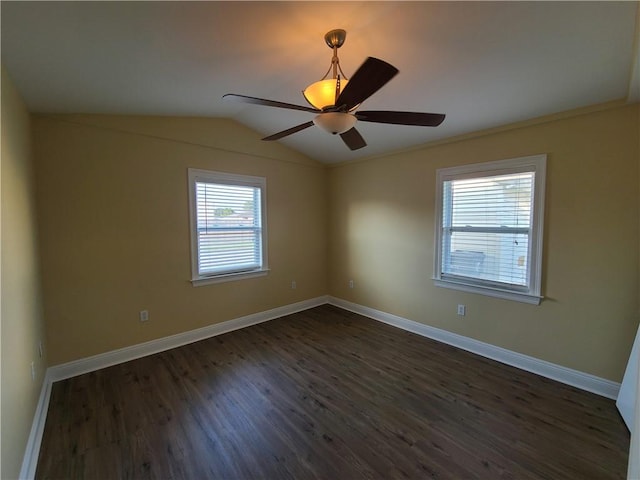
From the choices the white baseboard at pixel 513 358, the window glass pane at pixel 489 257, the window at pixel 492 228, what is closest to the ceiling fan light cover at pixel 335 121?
the window at pixel 492 228

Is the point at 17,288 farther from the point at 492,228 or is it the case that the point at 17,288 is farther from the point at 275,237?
the point at 492,228

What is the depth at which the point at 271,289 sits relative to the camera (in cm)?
426

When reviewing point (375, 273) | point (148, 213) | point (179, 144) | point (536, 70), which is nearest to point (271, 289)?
point (375, 273)

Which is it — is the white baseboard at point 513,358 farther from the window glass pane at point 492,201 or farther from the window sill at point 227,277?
the window sill at point 227,277

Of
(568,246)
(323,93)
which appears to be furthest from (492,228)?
(323,93)

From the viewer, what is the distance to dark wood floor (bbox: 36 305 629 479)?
5.71 feet

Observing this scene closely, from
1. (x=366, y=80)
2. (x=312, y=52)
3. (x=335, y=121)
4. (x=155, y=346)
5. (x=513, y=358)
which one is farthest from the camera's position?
(x=155, y=346)

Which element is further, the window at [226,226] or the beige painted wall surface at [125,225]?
the window at [226,226]

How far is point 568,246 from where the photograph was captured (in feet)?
8.43

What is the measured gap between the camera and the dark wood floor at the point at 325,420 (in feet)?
5.71

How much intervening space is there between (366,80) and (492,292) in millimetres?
2716

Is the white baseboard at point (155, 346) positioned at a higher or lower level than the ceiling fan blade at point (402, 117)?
lower

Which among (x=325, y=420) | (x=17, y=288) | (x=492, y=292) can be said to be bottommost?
(x=325, y=420)

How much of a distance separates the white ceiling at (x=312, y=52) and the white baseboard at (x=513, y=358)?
238 centimetres
